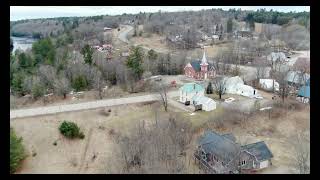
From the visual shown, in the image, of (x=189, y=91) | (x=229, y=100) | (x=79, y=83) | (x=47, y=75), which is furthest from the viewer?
(x=47, y=75)

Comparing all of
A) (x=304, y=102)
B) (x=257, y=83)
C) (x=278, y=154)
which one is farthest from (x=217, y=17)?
(x=278, y=154)

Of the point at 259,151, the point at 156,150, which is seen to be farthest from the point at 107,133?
the point at 259,151

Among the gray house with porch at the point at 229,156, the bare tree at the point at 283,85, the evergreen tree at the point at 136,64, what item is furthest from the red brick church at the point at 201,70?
the gray house with porch at the point at 229,156

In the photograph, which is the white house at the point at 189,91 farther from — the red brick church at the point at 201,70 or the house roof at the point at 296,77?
the house roof at the point at 296,77

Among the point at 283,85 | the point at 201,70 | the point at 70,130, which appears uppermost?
the point at 201,70

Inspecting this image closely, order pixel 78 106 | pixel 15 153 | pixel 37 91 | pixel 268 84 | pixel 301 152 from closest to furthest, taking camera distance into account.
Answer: pixel 301 152 → pixel 15 153 → pixel 78 106 → pixel 37 91 → pixel 268 84

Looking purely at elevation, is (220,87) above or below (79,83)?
below

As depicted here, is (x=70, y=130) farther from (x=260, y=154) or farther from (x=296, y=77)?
(x=296, y=77)

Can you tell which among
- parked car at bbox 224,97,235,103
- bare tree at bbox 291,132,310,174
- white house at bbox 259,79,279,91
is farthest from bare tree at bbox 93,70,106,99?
bare tree at bbox 291,132,310,174
